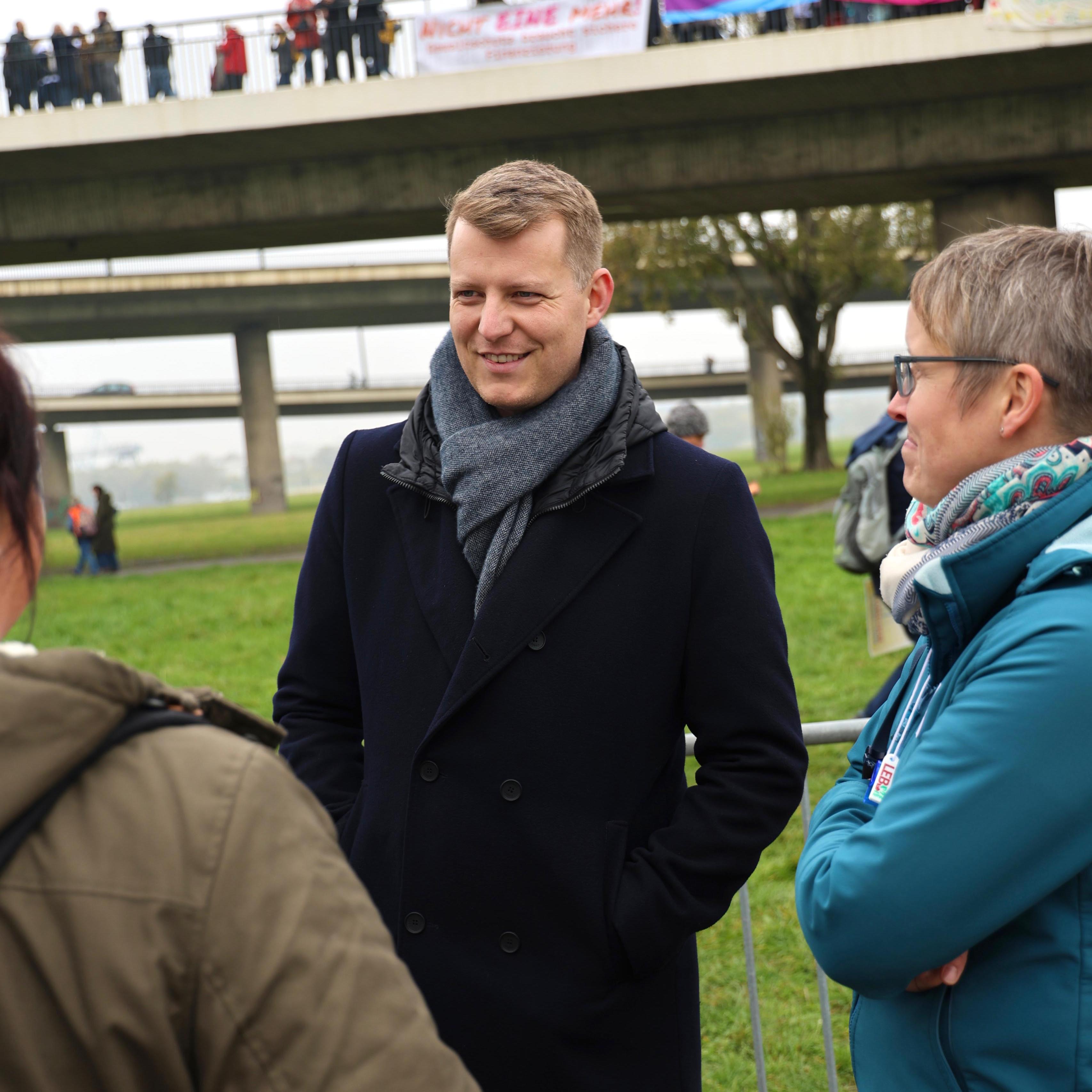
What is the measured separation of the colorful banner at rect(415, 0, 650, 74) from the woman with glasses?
55.3ft

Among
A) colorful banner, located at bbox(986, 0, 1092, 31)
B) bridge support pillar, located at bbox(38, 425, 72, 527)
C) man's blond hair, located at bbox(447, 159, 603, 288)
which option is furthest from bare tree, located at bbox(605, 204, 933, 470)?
man's blond hair, located at bbox(447, 159, 603, 288)

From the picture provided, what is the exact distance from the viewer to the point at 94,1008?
1.03 metres

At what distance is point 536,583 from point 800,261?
2993cm

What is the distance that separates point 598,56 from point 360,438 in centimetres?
1624

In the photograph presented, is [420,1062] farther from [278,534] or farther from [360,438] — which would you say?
[278,534]

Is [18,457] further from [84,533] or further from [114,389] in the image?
[114,389]

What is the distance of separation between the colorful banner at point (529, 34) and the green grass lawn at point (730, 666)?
7.64 meters

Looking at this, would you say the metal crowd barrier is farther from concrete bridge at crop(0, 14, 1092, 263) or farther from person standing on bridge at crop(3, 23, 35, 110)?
person standing on bridge at crop(3, 23, 35, 110)

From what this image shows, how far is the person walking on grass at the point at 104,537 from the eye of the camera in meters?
24.0

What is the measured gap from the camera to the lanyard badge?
192cm

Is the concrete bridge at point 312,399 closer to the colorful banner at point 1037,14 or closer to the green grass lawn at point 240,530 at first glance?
the green grass lawn at point 240,530

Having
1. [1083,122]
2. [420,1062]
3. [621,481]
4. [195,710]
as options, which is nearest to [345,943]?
[420,1062]

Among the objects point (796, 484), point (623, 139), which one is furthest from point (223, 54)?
point (796, 484)

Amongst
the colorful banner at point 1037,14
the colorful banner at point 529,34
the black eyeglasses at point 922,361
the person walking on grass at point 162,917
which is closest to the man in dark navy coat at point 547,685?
the black eyeglasses at point 922,361
